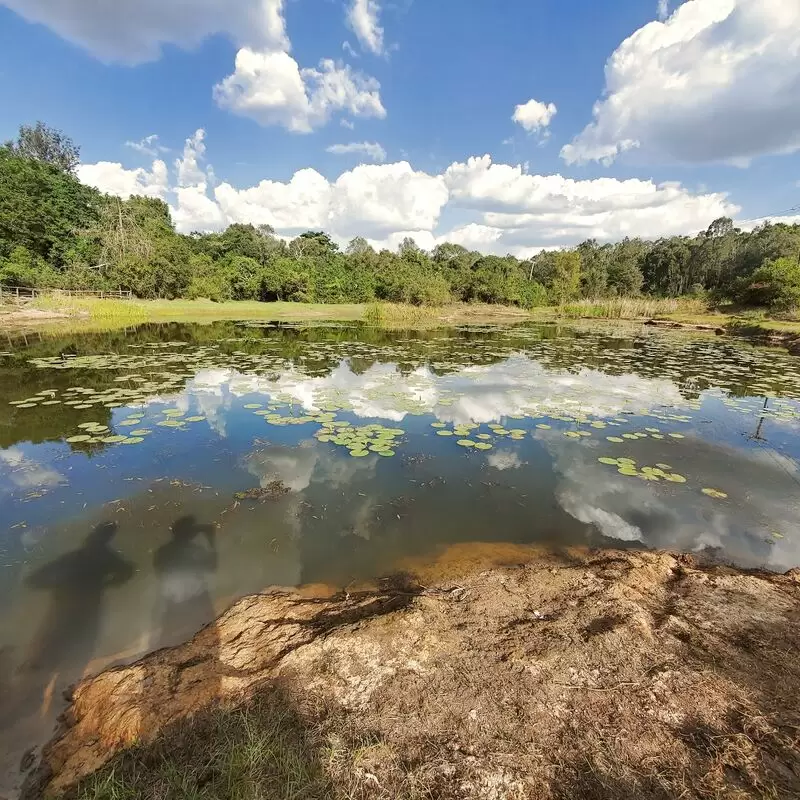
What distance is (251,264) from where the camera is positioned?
1491 inches

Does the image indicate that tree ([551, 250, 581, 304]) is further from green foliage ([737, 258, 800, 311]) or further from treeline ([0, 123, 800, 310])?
green foliage ([737, 258, 800, 311])

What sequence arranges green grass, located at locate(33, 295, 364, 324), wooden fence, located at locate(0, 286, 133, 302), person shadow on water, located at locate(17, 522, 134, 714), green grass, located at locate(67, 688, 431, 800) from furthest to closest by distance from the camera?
wooden fence, located at locate(0, 286, 133, 302) < green grass, located at locate(33, 295, 364, 324) < person shadow on water, located at locate(17, 522, 134, 714) < green grass, located at locate(67, 688, 431, 800)

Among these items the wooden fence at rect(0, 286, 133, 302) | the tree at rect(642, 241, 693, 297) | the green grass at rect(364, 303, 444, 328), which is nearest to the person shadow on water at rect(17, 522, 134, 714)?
the green grass at rect(364, 303, 444, 328)

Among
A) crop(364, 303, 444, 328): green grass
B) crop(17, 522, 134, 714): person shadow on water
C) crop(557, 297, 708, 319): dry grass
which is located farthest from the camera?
crop(557, 297, 708, 319): dry grass

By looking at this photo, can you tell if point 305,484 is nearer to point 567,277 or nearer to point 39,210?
point 567,277

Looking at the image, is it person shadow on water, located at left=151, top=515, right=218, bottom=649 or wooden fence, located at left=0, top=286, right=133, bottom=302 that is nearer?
person shadow on water, located at left=151, top=515, right=218, bottom=649

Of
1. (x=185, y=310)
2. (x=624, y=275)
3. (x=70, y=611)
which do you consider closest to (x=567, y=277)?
(x=624, y=275)

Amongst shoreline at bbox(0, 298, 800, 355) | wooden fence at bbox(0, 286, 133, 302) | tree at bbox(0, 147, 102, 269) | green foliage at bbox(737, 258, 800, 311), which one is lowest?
shoreline at bbox(0, 298, 800, 355)

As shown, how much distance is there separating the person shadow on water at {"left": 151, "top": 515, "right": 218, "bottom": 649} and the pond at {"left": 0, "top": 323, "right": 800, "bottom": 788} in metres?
0.02

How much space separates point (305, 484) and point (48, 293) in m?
31.9

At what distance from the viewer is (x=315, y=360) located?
13000mm

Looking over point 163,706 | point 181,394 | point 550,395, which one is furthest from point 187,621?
point 550,395

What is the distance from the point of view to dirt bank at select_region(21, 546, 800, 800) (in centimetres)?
161

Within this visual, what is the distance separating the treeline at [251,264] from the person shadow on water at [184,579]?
33.2 meters
